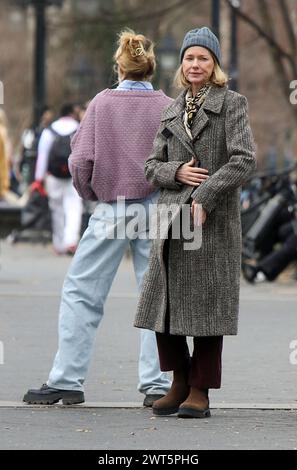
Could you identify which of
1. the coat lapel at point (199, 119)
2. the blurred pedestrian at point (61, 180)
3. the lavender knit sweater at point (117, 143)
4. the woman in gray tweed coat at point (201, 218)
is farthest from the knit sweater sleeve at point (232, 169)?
the blurred pedestrian at point (61, 180)

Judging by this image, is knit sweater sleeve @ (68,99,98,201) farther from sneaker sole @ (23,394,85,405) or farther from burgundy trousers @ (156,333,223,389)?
sneaker sole @ (23,394,85,405)

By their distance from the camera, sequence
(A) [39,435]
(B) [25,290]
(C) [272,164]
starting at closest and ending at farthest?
(A) [39,435], (B) [25,290], (C) [272,164]

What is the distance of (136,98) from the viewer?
8.18 m

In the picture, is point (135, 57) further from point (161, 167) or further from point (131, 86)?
point (161, 167)

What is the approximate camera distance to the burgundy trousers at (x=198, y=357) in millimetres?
7754

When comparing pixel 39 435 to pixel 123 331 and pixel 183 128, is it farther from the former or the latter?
pixel 123 331

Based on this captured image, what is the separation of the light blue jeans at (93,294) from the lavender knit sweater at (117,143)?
117 mm

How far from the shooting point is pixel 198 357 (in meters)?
7.78

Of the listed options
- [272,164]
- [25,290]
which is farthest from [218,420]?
[272,164]

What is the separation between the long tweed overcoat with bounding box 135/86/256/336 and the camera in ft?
25.1

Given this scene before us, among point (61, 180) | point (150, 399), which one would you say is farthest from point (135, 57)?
point (61, 180)

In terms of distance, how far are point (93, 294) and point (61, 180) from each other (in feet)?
37.3

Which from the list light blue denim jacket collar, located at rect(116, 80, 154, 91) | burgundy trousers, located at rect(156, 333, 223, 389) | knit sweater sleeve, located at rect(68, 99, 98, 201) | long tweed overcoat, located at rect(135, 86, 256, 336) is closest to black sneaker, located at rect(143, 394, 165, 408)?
burgundy trousers, located at rect(156, 333, 223, 389)

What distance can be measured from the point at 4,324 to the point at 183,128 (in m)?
4.46
